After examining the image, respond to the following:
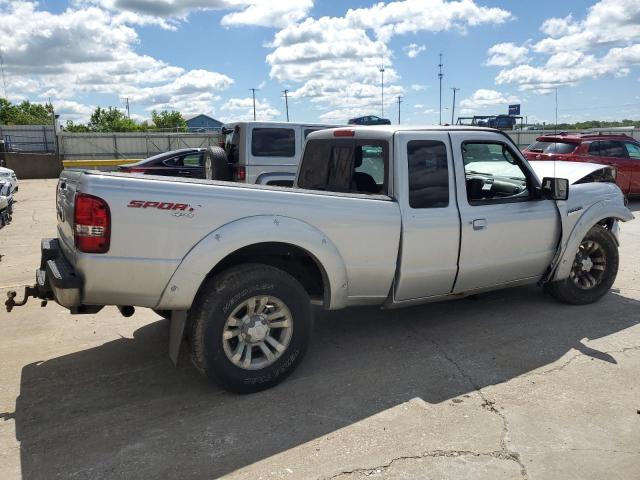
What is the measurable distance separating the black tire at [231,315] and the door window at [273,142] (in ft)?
21.4

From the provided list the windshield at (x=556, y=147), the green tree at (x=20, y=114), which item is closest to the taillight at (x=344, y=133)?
the windshield at (x=556, y=147)

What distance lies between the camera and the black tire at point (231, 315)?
3.48 meters

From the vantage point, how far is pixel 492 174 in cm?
512

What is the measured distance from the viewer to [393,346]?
4582 millimetres

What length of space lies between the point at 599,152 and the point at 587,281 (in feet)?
29.5

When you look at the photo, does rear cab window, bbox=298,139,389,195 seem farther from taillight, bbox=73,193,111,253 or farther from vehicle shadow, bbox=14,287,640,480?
taillight, bbox=73,193,111,253

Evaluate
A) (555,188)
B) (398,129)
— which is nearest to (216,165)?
(398,129)

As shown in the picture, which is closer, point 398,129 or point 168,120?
point 398,129

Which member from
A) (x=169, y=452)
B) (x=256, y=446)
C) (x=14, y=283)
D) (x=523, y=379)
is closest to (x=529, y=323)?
(x=523, y=379)

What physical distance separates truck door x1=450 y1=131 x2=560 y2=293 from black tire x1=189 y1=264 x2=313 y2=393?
1550mm

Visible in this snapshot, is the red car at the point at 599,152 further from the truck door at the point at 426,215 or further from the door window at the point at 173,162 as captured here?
the truck door at the point at 426,215

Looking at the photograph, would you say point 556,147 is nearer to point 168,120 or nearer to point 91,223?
point 91,223

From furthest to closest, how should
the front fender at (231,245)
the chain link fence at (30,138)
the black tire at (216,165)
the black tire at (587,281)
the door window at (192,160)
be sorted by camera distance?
the chain link fence at (30,138), the door window at (192,160), the black tire at (216,165), the black tire at (587,281), the front fender at (231,245)

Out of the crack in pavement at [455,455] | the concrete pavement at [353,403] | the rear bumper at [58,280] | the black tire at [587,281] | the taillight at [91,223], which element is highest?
the taillight at [91,223]
